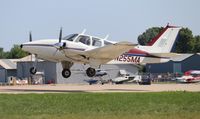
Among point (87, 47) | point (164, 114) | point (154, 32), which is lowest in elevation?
point (164, 114)

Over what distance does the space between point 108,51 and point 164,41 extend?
764 centimetres

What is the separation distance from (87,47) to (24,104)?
14484mm

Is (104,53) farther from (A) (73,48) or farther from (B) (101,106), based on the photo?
(B) (101,106)

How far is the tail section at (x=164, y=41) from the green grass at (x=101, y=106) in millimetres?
14969

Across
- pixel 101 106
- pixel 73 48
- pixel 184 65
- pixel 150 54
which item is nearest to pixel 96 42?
pixel 73 48

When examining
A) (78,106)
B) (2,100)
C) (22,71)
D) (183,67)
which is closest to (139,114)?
(78,106)

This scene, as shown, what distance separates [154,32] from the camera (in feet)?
597

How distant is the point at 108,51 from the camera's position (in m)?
37.8

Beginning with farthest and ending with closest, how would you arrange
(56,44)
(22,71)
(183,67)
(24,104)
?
(183,67)
(22,71)
(56,44)
(24,104)

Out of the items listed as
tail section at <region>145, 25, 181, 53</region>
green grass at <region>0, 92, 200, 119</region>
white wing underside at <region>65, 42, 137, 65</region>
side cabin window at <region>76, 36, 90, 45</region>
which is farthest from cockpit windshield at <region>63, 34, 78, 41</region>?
green grass at <region>0, 92, 200, 119</region>

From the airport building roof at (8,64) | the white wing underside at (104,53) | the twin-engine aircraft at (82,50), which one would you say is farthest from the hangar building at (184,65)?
the white wing underside at (104,53)

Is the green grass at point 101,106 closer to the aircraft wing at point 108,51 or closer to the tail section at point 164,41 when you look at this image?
the aircraft wing at point 108,51

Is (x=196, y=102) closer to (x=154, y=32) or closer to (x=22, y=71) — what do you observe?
(x=22, y=71)

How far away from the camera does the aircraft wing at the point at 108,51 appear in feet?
118
